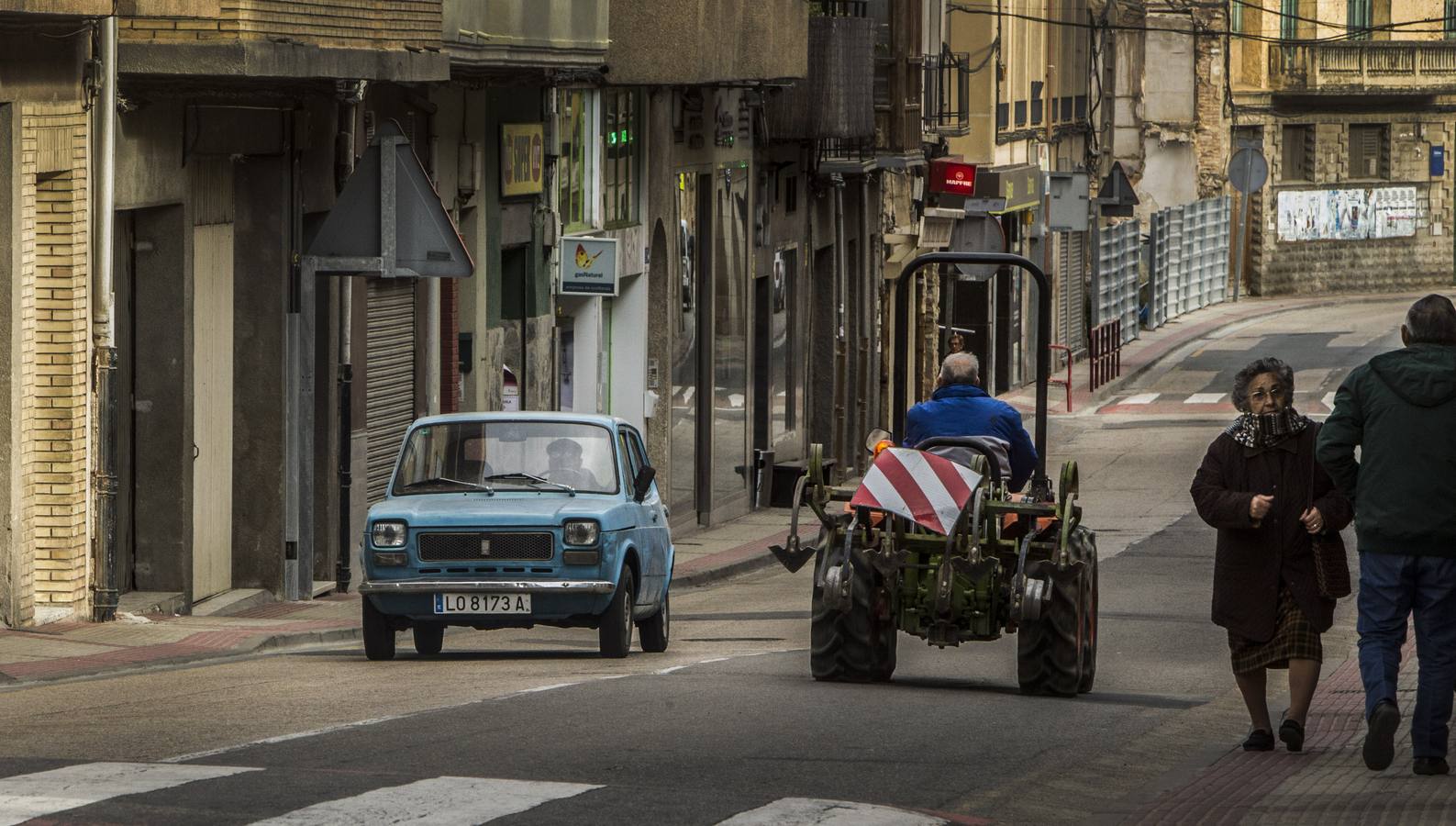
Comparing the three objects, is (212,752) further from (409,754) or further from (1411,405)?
(1411,405)

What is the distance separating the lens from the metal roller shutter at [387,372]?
72.4ft

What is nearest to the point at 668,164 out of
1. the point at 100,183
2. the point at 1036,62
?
the point at 100,183

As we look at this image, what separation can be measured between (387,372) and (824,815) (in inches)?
551

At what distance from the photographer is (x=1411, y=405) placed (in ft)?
33.7

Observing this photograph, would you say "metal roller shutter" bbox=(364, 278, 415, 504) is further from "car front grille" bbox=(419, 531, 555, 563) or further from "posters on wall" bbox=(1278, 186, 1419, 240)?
"posters on wall" bbox=(1278, 186, 1419, 240)

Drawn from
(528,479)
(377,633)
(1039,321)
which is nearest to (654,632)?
(528,479)

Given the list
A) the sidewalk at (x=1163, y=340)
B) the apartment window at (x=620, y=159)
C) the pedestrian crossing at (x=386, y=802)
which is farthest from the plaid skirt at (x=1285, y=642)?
the sidewalk at (x=1163, y=340)

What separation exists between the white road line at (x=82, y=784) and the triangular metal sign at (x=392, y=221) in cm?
940

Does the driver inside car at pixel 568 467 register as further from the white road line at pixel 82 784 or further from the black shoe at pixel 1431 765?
the black shoe at pixel 1431 765

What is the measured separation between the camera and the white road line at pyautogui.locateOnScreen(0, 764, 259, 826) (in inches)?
340

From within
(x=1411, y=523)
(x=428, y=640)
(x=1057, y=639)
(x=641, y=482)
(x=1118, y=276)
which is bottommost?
(x=428, y=640)

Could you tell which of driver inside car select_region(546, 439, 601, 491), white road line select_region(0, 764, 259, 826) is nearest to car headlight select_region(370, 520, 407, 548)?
driver inside car select_region(546, 439, 601, 491)

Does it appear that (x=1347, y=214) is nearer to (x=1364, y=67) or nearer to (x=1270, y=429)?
(x=1364, y=67)

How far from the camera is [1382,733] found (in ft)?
33.0
